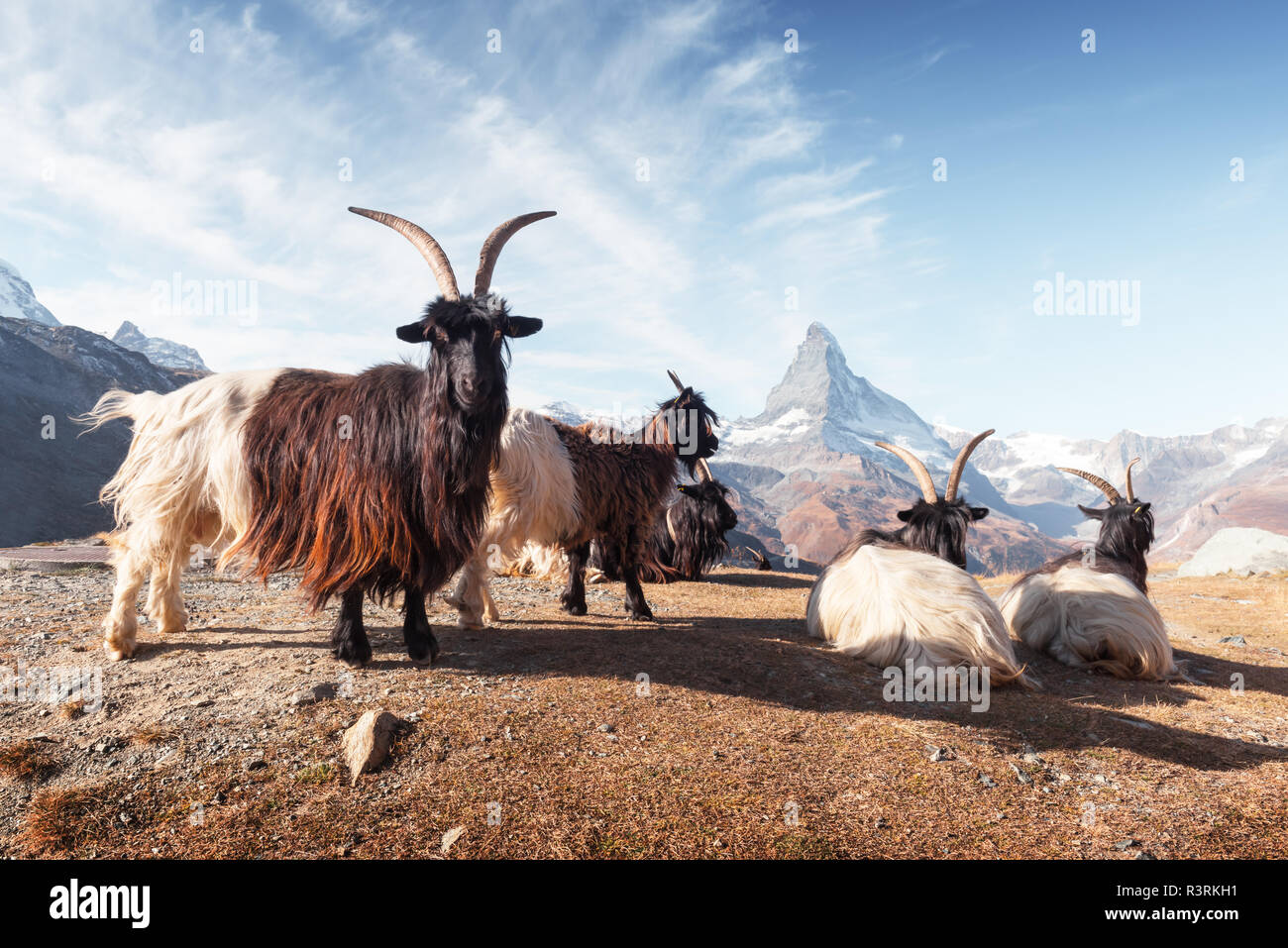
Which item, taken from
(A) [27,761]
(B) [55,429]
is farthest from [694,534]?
(B) [55,429]

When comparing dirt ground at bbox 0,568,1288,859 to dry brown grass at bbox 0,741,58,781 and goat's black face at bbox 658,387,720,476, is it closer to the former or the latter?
dry brown grass at bbox 0,741,58,781

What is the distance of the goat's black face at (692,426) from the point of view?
8778mm

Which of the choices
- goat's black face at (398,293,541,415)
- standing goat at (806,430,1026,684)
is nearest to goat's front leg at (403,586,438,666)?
goat's black face at (398,293,541,415)

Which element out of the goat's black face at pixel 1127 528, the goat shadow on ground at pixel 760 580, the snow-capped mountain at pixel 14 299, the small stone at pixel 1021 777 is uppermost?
the snow-capped mountain at pixel 14 299

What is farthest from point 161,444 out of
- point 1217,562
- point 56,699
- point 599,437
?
point 1217,562

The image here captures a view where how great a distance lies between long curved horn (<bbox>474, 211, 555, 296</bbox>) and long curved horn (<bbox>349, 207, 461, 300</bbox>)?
0.19m

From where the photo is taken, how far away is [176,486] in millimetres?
4789

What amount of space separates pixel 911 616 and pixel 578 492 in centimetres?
335

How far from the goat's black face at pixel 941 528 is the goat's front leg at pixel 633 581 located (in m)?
2.88

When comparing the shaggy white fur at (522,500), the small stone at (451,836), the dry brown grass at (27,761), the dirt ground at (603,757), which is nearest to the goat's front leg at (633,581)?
the shaggy white fur at (522,500)

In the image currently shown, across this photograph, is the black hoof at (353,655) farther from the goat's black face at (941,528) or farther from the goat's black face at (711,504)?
the goat's black face at (711,504)

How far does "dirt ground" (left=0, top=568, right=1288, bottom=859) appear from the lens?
2834 mm
